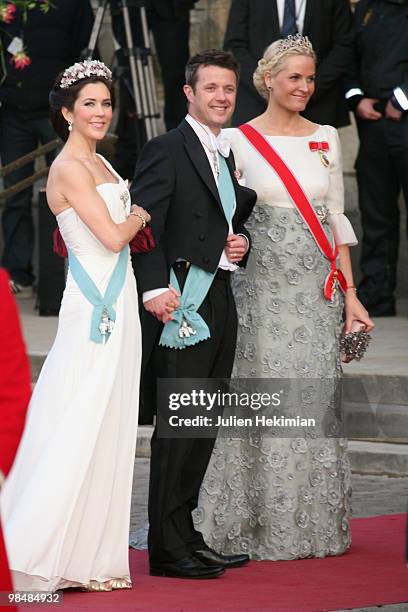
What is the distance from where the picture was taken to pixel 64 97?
6648 millimetres

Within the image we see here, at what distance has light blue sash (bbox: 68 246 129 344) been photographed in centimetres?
645

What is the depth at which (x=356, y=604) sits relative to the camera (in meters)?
6.16

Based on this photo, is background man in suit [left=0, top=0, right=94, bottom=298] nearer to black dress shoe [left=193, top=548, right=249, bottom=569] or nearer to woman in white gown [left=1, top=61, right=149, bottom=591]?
woman in white gown [left=1, top=61, right=149, bottom=591]

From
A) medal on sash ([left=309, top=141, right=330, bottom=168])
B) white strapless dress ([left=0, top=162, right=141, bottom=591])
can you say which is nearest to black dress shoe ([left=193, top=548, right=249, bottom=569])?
white strapless dress ([left=0, top=162, right=141, bottom=591])

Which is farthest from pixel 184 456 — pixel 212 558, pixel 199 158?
pixel 199 158

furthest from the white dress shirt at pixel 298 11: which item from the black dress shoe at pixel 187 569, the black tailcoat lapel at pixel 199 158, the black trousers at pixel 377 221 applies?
the black dress shoe at pixel 187 569

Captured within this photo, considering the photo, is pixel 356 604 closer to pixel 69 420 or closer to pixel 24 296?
pixel 69 420

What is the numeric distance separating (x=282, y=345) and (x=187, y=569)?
104 centimetres

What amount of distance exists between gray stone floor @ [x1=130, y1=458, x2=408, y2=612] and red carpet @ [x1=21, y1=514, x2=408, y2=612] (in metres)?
0.63

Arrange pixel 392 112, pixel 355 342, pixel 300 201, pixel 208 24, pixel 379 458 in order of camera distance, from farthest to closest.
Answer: pixel 208 24, pixel 392 112, pixel 379 458, pixel 355 342, pixel 300 201

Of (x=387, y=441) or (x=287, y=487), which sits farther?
(x=387, y=441)

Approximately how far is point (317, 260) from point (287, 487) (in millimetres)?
936

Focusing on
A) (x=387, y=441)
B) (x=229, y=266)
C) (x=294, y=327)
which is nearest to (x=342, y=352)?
(x=294, y=327)

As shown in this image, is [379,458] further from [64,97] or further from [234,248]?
[64,97]
